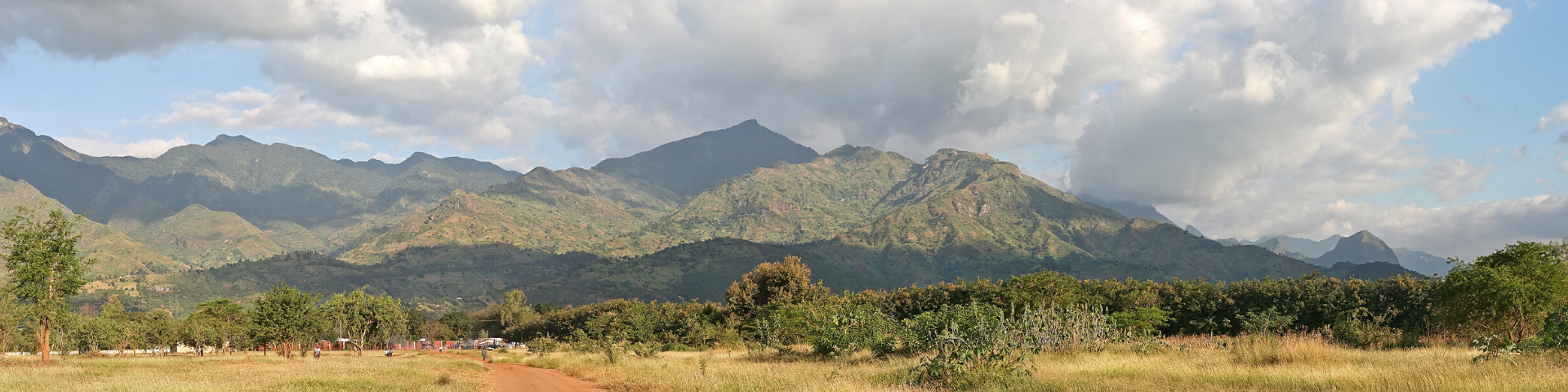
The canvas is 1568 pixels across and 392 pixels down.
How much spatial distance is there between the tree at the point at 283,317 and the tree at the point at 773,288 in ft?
108

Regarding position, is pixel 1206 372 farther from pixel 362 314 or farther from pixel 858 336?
pixel 362 314

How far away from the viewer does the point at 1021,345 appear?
81.1 feet

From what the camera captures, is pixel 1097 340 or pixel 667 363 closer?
pixel 1097 340

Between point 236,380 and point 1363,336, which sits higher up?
point 236,380

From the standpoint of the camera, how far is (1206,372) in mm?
17016

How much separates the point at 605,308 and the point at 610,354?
3767 inches

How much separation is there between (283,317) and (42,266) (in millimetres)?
21171

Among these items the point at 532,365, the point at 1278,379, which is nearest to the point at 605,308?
the point at 532,365

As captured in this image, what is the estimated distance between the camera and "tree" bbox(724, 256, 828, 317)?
2569 inches

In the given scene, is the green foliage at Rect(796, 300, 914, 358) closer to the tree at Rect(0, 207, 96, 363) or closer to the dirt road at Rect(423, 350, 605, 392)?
the dirt road at Rect(423, 350, 605, 392)

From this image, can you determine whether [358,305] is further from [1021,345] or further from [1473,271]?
[1473,271]

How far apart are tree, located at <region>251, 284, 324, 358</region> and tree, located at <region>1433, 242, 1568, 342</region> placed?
6860 centimetres

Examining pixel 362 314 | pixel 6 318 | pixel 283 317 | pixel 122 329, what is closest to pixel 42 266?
pixel 283 317

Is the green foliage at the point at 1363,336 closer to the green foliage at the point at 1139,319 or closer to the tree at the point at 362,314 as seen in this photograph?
the green foliage at the point at 1139,319
